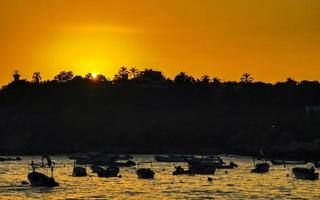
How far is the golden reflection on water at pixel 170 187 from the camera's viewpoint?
11361cm

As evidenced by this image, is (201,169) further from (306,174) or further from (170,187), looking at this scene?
(170,187)

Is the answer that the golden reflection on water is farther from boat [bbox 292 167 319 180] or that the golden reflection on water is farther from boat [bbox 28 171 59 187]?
boat [bbox 292 167 319 180]

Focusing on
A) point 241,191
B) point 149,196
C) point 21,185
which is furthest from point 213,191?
point 21,185

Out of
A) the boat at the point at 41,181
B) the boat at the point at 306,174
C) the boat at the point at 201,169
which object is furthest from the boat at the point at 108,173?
the boat at the point at 306,174

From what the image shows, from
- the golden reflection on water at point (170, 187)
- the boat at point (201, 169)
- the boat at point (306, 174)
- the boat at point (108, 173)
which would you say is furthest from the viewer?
the boat at point (201, 169)

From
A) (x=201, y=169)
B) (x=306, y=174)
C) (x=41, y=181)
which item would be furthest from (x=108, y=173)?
(x=306, y=174)

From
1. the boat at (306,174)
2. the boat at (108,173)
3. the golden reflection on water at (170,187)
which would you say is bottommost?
the golden reflection on water at (170,187)

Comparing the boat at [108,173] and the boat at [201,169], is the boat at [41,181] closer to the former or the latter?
the boat at [108,173]

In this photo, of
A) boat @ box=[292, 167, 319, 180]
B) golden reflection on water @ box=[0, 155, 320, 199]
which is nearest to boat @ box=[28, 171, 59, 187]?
golden reflection on water @ box=[0, 155, 320, 199]

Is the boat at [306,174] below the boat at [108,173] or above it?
below

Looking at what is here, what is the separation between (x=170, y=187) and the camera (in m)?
127

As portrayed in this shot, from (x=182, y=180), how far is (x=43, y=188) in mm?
28072

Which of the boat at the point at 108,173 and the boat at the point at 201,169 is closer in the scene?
the boat at the point at 108,173

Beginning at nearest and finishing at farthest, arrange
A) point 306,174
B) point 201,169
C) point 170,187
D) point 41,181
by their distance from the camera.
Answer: point 41,181
point 170,187
point 306,174
point 201,169
